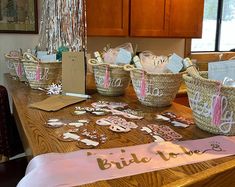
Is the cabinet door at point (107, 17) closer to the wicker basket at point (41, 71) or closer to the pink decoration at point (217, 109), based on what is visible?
the wicker basket at point (41, 71)

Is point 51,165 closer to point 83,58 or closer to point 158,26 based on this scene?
point 83,58

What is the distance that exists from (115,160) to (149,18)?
77.9 inches

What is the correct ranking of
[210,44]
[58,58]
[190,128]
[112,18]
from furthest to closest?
[210,44] < [112,18] < [58,58] < [190,128]

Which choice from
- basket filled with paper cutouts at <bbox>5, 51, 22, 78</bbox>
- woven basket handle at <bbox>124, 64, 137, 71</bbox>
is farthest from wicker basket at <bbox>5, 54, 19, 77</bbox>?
woven basket handle at <bbox>124, 64, 137, 71</bbox>

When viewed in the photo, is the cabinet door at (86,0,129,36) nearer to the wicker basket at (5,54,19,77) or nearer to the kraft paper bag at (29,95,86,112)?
the wicker basket at (5,54,19,77)

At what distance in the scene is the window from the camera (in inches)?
135

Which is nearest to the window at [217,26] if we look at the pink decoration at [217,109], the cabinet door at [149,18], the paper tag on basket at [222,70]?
the cabinet door at [149,18]

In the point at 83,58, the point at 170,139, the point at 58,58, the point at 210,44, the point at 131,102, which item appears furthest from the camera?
the point at 210,44

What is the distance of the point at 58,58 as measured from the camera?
1.62 metres

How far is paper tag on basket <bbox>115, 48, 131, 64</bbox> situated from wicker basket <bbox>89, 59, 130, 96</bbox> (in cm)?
6

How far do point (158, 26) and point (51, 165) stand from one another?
82.6 inches

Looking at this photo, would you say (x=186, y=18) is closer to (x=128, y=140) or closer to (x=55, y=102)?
(x=55, y=102)

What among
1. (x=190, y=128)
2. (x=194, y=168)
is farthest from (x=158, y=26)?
(x=194, y=168)

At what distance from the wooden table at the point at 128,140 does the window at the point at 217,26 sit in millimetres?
2289
